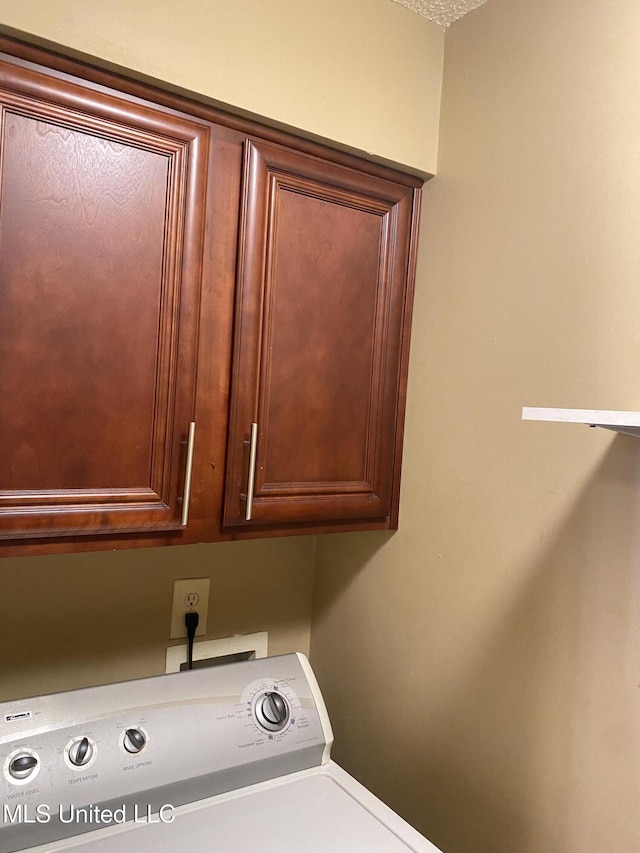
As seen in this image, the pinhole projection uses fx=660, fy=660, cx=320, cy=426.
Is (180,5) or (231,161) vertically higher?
(180,5)

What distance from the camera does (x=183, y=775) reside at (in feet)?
3.46

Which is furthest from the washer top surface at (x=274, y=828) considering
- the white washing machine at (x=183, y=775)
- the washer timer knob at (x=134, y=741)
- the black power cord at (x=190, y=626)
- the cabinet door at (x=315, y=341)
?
the cabinet door at (x=315, y=341)

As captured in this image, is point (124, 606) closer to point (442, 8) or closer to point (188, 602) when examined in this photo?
point (188, 602)

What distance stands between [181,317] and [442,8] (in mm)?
766

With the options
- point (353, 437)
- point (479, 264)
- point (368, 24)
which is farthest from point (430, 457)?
point (368, 24)

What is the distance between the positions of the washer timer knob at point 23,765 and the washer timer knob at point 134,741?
A: 0.13 meters

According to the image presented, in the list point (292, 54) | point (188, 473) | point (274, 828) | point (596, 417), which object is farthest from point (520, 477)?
point (292, 54)

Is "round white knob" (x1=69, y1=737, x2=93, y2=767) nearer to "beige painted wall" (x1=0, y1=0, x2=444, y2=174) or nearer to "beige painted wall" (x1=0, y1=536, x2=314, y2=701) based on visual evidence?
"beige painted wall" (x1=0, y1=536, x2=314, y2=701)

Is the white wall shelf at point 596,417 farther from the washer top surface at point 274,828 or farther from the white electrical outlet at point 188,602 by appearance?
the white electrical outlet at point 188,602

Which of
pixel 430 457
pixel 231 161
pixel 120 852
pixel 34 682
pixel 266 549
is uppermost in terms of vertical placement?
pixel 231 161

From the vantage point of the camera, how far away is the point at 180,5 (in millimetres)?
981

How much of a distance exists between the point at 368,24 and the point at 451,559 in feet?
3.19

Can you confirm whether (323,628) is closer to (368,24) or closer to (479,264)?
(479,264)

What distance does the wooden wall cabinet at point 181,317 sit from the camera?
92 centimetres
